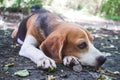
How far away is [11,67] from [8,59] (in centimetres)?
46

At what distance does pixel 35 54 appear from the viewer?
15.5ft

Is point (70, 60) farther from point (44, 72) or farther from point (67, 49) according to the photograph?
point (44, 72)

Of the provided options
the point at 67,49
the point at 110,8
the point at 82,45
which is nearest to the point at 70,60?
the point at 67,49

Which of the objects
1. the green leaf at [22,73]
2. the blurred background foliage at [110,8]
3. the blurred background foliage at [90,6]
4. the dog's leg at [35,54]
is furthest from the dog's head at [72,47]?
the blurred background foliage at [110,8]

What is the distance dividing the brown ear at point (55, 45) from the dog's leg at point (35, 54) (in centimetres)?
11

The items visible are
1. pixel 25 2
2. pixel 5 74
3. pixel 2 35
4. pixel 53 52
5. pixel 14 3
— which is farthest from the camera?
pixel 14 3

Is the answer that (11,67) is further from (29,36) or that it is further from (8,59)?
(29,36)

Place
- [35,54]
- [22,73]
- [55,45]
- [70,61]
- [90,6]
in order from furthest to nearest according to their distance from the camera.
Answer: [90,6] < [35,54] < [70,61] < [55,45] < [22,73]

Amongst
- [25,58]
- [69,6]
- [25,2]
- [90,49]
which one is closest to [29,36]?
[25,58]

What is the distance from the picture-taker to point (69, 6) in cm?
1983

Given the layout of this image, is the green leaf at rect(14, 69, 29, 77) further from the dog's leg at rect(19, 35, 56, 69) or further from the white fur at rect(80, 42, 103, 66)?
the white fur at rect(80, 42, 103, 66)

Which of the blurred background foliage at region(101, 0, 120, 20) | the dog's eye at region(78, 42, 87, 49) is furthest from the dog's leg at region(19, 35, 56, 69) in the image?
the blurred background foliage at region(101, 0, 120, 20)

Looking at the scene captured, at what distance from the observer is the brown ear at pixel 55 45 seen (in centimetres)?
444

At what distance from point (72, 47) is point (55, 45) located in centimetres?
25
